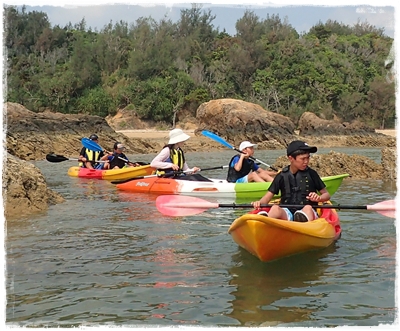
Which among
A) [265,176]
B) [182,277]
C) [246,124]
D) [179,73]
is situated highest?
[179,73]

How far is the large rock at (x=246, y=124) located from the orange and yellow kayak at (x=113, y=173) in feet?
43.9

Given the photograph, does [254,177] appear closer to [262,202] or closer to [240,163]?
[240,163]

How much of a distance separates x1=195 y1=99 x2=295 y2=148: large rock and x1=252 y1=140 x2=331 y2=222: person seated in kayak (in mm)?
19605

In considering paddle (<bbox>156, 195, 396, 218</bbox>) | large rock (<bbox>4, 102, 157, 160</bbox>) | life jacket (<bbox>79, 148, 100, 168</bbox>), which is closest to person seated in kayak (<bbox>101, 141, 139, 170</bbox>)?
life jacket (<bbox>79, 148, 100, 168</bbox>)

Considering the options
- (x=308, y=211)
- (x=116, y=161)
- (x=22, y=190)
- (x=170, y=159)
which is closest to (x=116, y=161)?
(x=116, y=161)

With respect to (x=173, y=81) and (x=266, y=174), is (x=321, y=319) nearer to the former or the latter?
(x=266, y=174)

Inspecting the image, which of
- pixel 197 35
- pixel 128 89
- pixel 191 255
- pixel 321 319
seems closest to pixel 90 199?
pixel 191 255

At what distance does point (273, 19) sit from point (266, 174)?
42031 mm

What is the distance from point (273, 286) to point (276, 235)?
1.62 feet

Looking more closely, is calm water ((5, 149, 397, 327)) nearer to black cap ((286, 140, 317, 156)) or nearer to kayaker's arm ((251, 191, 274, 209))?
kayaker's arm ((251, 191, 274, 209))

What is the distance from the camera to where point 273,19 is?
48.3 m

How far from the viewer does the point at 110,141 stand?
21.6 m

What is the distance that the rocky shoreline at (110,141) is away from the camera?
716 centimetres

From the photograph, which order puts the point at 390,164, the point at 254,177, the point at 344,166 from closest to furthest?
the point at 254,177
the point at 390,164
the point at 344,166
